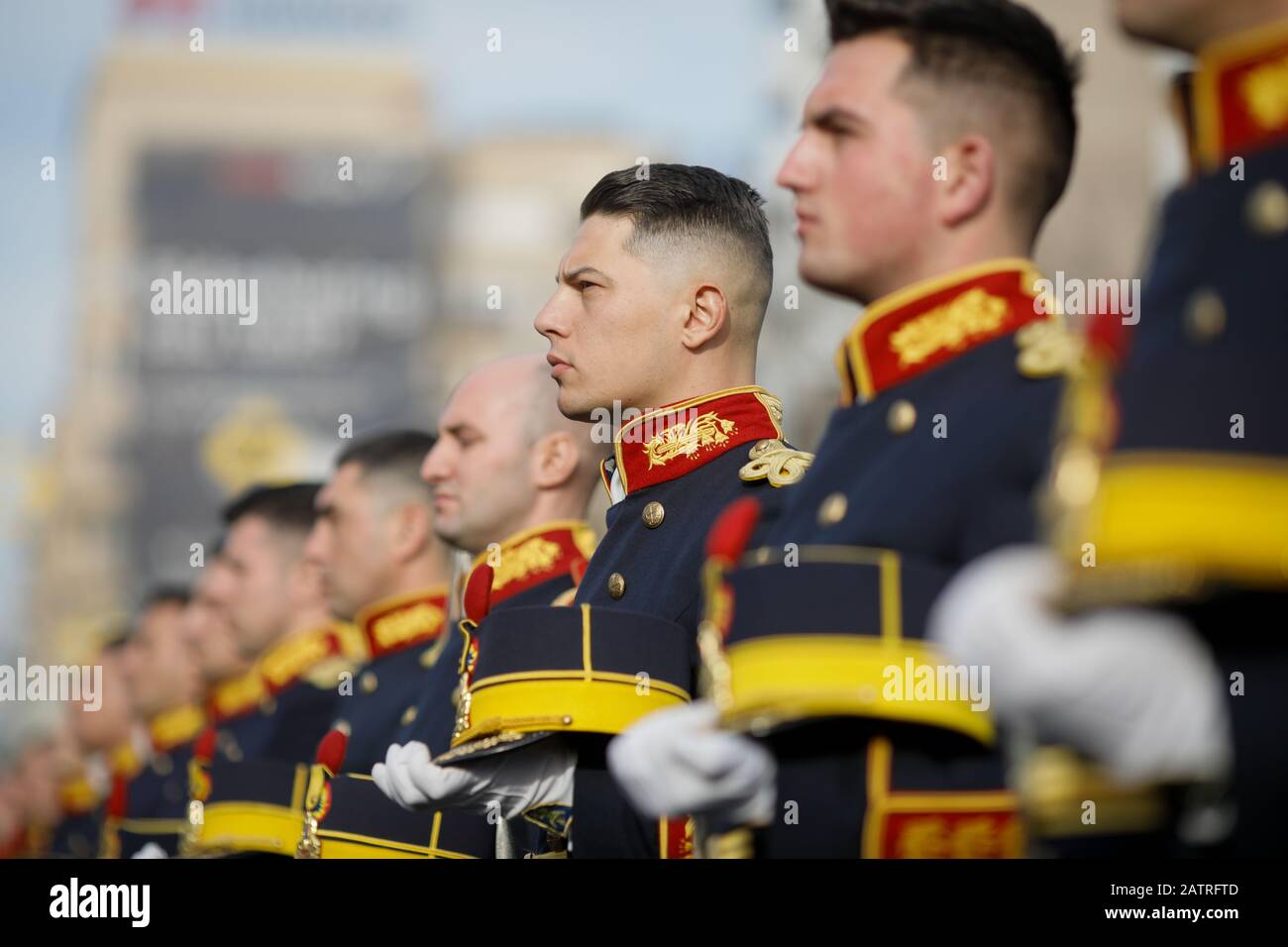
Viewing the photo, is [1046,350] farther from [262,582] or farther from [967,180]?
[262,582]

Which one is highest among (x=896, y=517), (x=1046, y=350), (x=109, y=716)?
(x=109, y=716)

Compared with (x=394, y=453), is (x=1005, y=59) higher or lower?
lower

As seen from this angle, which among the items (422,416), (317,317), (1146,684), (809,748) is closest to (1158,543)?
(1146,684)

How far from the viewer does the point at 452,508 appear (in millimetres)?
5121

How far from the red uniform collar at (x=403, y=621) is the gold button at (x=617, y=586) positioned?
1.85 m

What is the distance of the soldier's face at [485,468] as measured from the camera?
5059 millimetres

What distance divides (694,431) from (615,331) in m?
0.27

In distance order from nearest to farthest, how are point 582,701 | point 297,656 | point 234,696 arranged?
point 582,701 < point 297,656 < point 234,696

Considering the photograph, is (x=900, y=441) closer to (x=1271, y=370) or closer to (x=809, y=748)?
(x=809, y=748)

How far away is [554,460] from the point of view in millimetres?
5047

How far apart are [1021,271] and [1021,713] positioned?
93cm

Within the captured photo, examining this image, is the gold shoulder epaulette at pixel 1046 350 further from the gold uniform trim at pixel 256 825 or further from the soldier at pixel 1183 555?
the gold uniform trim at pixel 256 825

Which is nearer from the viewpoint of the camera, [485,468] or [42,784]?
[485,468]

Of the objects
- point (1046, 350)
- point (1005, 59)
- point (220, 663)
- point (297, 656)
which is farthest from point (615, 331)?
point (220, 663)
